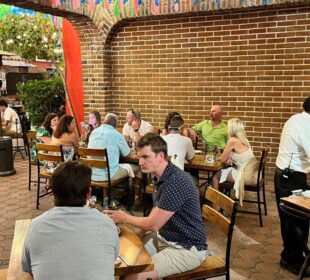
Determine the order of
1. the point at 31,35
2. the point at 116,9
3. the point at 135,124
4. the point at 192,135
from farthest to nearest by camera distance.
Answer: the point at 31,35 < the point at 116,9 < the point at 192,135 < the point at 135,124

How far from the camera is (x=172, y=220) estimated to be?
241cm

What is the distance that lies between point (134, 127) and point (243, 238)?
2.33 meters

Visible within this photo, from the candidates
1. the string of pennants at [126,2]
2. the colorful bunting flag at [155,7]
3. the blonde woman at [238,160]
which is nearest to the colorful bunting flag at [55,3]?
the string of pennants at [126,2]

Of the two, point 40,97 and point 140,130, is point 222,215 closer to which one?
point 140,130

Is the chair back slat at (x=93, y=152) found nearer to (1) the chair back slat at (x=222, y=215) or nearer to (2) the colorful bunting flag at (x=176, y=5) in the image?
(1) the chair back slat at (x=222, y=215)

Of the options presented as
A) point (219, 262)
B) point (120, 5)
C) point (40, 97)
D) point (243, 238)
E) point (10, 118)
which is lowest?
point (243, 238)

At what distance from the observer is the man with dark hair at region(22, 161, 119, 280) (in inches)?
63.7

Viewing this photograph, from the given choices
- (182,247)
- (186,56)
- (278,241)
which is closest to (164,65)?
(186,56)

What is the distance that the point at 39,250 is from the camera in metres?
1.65

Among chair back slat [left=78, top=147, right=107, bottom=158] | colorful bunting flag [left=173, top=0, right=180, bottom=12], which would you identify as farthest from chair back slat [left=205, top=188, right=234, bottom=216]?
colorful bunting flag [left=173, top=0, right=180, bottom=12]

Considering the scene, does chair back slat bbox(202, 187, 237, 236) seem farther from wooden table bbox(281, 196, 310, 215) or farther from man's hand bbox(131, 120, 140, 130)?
man's hand bbox(131, 120, 140, 130)

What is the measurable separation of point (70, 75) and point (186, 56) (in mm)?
2732

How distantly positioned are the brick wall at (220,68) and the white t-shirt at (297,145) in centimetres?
246

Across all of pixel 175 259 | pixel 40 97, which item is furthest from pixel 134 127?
pixel 40 97
